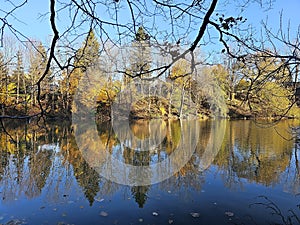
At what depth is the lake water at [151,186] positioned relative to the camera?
10.5 ft

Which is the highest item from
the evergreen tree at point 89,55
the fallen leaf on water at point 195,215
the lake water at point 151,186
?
the evergreen tree at point 89,55

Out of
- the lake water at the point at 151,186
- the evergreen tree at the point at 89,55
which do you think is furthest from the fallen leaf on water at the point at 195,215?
the evergreen tree at the point at 89,55

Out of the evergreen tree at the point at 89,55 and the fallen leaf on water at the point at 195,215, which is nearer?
the evergreen tree at the point at 89,55

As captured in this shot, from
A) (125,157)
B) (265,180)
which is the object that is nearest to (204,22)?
(265,180)

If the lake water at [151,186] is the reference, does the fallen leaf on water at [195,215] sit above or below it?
below

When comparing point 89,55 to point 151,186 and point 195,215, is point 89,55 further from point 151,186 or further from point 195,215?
point 151,186

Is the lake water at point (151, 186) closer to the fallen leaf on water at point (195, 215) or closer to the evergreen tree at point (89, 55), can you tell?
the fallen leaf on water at point (195, 215)

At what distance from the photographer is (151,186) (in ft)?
14.2

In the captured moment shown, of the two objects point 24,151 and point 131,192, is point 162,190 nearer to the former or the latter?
point 131,192

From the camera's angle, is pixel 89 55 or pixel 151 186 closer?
pixel 89 55

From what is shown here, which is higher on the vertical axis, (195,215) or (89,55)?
(89,55)

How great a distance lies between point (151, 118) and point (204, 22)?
50.1 feet

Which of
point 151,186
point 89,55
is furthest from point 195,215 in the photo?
point 89,55

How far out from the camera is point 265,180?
455 cm
